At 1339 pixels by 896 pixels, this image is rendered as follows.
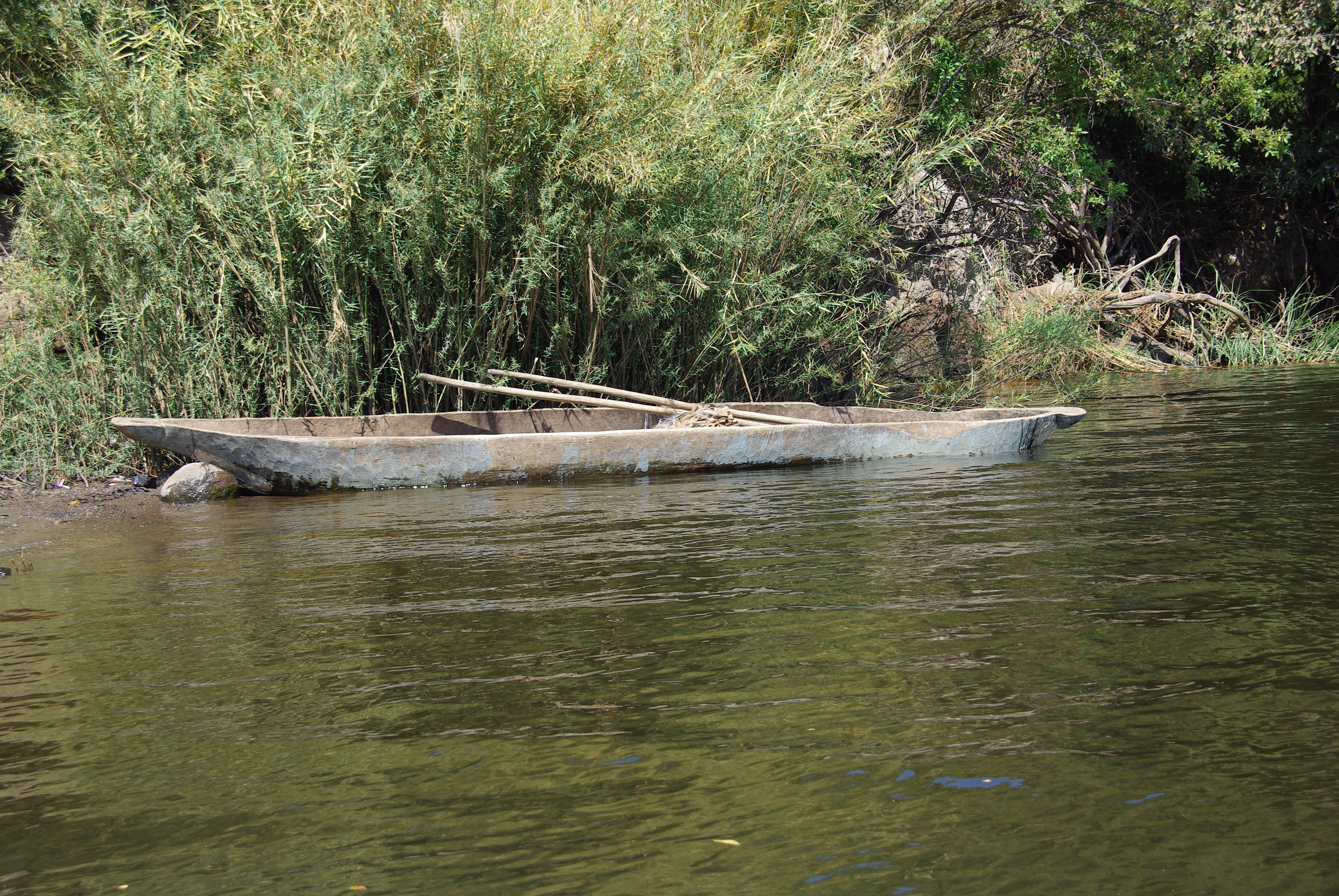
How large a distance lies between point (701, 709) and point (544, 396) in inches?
208

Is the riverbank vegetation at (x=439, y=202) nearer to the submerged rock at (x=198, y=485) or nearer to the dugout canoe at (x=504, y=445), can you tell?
the dugout canoe at (x=504, y=445)

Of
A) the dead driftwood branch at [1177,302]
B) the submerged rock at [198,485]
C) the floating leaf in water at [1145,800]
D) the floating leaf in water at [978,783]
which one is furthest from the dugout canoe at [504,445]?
the dead driftwood branch at [1177,302]

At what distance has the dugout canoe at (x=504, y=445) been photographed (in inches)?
269

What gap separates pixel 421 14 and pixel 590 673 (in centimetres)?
576

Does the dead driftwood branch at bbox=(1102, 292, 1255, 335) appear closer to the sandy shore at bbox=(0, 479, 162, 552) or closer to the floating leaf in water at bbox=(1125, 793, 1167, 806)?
the sandy shore at bbox=(0, 479, 162, 552)

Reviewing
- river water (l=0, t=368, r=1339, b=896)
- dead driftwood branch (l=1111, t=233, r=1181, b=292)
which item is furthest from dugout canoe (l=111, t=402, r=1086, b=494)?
dead driftwood branch (l=1111, t=233, r=1181, b=292)

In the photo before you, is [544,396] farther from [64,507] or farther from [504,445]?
[64,507]

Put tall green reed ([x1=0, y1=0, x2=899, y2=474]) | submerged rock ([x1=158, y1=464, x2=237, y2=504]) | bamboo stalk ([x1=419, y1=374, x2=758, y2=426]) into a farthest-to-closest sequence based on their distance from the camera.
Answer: bamboo stalk ([x1=419, y1=374, x2=758, y2=426]), tall green reed ([x1=0, y1=0, x2=899, y2=474]), submerged rock ([x1=158, y1=464, x2=237, y2=504])

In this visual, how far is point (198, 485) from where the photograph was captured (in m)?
7.13

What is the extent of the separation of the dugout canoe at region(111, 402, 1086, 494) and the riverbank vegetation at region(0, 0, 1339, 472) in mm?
351

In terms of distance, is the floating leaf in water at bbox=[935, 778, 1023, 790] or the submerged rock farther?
the submerged rock

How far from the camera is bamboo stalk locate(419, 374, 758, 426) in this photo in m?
7.68

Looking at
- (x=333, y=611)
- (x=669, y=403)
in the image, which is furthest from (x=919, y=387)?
(x=333, y=611)

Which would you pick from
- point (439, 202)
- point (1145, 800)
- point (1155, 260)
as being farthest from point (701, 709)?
point (1155, 260)
